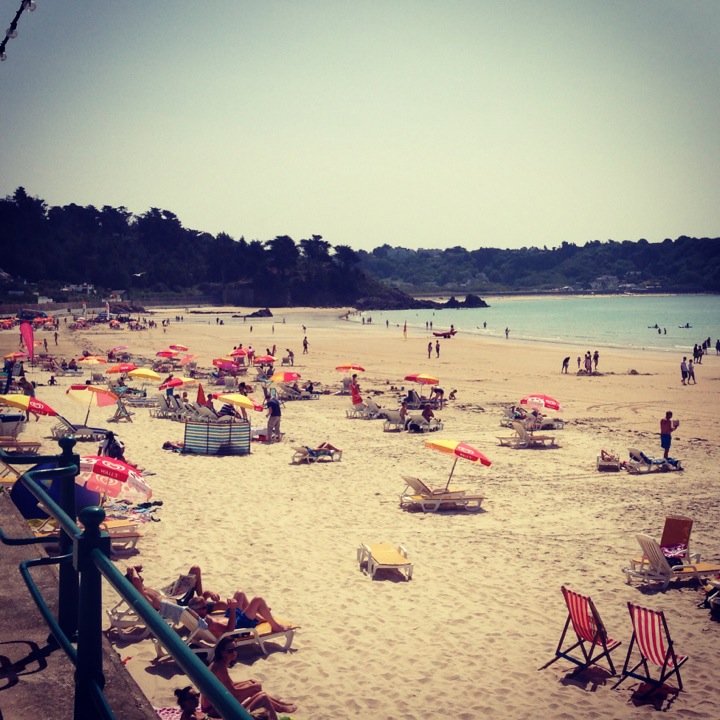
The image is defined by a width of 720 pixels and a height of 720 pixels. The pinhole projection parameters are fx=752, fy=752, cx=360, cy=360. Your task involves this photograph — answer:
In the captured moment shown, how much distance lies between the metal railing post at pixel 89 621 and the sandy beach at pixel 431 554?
4.94 metres

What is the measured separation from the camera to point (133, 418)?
20531mm

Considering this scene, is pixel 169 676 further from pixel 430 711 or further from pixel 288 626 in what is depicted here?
pixel 430 711

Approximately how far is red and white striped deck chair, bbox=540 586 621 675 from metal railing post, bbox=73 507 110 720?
20.3ft

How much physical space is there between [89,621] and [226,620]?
5.83m

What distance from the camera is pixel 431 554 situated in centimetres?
1026

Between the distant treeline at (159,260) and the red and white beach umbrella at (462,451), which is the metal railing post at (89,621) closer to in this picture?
the red and white beach umbrella at (462,451)

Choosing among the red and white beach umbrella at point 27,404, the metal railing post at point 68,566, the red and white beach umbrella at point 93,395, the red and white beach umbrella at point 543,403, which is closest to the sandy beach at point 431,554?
the red and white beach umbrella at point 93,395

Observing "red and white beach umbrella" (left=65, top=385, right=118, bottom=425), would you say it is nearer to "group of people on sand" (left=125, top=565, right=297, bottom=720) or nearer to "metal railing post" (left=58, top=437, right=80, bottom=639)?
"group of people on sand" (left=125, top=565, right=297, bottom=720)

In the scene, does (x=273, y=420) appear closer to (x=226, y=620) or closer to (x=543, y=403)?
(x=543, y=403)

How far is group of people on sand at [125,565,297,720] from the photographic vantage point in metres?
5.81

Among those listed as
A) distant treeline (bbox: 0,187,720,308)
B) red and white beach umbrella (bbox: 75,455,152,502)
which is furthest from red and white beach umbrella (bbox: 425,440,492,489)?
distant treeline (bbox: 0,187,720,308)

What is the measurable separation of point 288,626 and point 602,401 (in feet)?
68.9

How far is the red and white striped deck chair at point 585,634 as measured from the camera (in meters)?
7.15

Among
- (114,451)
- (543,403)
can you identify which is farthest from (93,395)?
(543,403)
